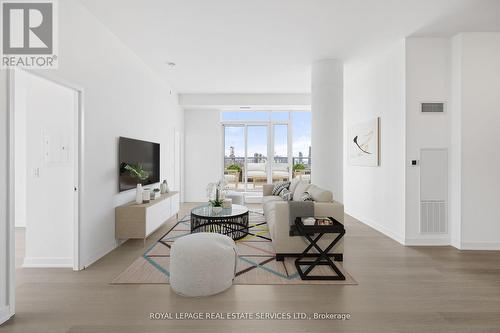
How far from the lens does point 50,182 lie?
3027 mm

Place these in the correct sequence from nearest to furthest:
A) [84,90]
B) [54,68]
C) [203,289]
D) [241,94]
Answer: [203,289], [54,68], [84,90], [241,94]

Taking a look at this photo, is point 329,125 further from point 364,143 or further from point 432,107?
point 432,107

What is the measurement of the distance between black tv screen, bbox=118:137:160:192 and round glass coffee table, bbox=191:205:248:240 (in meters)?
1.12

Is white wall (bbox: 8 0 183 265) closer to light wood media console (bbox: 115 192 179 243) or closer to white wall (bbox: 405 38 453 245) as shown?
light wood media console (bbox: 115 192 179 243)

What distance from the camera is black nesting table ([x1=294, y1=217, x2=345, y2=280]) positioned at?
108 inches

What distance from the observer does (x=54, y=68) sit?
103 inches

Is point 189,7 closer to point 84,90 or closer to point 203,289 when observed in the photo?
point 84,90

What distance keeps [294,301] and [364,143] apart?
371cm

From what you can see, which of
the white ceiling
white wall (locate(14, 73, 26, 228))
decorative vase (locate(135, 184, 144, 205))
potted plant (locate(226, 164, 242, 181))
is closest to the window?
potted plant (locate(226, 164, 242, 181))

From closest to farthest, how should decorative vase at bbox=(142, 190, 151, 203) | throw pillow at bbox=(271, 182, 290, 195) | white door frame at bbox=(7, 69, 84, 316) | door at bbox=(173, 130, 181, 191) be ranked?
white door frame at bbox=(7, 69, 84, 316), decorative vase at bbox=(142, 190, 151, 203), throw pillow at bbox=(271, 182, 290, 195), door at bbox=(173, 130, 181, 191)

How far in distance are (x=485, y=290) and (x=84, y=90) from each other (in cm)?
478

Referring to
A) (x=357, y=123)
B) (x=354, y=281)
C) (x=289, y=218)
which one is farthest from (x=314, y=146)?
(x=354, y=281)

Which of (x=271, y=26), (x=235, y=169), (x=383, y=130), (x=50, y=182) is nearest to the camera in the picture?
(x=50, y=182)

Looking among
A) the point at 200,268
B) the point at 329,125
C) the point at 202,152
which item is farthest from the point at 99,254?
the point at 202,152
